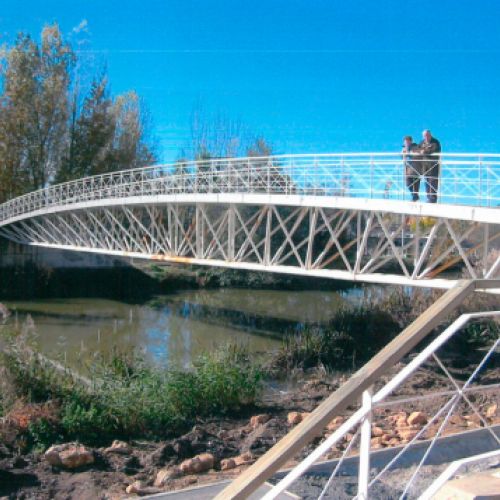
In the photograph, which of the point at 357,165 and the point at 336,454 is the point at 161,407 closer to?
the point at 336,454

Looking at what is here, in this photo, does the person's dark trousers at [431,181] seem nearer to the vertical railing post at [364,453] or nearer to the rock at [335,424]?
the rock at [335,424]

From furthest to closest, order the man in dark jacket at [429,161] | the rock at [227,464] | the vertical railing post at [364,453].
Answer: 1. the man in dark jacket at [429,161]
2. the rock at [227,464]
3. the vertical railing post at [364,453]

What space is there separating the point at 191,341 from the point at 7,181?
24.2 metres

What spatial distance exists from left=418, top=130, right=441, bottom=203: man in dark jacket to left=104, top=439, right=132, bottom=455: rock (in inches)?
316

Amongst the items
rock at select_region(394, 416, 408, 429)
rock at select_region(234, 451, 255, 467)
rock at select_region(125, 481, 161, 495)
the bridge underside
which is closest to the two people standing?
the bridge underside

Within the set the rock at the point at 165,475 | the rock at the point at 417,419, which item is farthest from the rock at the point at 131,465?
the rock at the point at 417,419

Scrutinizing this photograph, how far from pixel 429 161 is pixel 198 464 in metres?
8.29

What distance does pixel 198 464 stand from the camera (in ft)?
23.5

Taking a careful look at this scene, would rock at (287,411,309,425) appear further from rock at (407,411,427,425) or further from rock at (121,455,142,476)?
rock at (121,455,142,476)

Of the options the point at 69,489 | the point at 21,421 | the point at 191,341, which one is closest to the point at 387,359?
the point at 69,489

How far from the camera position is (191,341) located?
70.1 ft

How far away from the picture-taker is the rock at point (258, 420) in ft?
31.6

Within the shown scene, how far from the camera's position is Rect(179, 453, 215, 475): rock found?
7.06m

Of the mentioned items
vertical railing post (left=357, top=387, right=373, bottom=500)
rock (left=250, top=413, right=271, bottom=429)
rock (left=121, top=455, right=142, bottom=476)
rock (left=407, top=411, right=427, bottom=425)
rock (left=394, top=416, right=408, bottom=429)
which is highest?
vertical railing post (left=357, top=387, right=373, bottom=500)
